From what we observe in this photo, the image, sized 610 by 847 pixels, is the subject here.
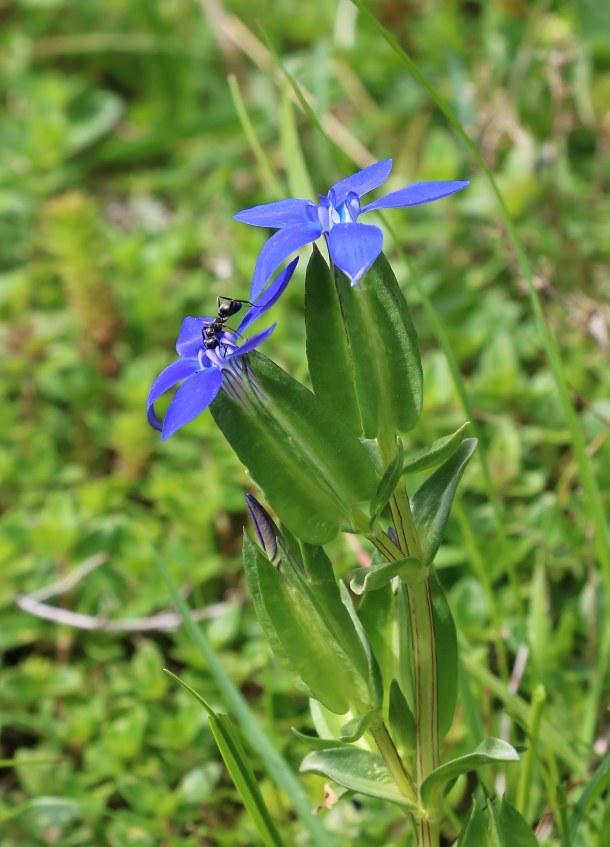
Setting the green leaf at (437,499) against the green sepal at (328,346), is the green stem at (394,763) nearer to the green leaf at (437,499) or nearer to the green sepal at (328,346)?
the green leaf at (437,499)

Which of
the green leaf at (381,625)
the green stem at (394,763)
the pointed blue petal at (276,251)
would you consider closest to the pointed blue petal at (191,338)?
the pointed blue petal at (276,251)

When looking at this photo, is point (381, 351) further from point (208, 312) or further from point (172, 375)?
point (208, 312)

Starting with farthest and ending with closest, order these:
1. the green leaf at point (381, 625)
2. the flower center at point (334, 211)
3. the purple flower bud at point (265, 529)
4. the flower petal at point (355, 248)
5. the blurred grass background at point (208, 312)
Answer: the blurred grass background at point (208, 312), the green leaf at point (381, 625), the purple flower bud at point (265, 529), the flower center at point (334, 211), the flower petal at point (355, 248)

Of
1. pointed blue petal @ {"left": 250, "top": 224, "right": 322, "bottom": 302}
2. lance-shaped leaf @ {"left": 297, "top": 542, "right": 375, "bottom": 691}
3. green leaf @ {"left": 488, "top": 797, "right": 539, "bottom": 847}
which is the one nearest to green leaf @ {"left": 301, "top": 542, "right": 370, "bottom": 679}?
lance-shaped leaf @ {"left": 297, "top": 542, "right": 375, "bottom": 691}

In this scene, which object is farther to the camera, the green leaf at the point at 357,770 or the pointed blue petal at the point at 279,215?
the green leaf at the point at 357,770

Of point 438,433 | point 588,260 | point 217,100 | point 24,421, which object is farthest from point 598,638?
point 217,100

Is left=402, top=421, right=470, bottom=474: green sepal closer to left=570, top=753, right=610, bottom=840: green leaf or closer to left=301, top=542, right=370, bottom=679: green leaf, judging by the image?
left=301, top=542, right=370, bottom=679: green leaf

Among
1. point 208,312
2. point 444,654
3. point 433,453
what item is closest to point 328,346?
point 433,453
